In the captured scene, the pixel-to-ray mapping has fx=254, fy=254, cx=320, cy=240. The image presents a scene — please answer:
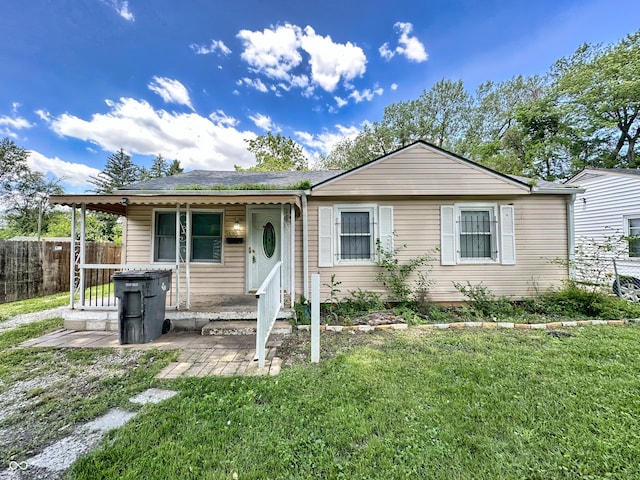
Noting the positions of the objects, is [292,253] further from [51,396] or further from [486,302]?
[486,302]

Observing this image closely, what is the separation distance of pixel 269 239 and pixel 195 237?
5.93 feet

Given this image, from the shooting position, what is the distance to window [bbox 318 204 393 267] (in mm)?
6027

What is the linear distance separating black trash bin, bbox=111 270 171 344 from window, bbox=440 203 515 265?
19.6ft

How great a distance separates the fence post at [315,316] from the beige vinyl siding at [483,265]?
2.70 metres

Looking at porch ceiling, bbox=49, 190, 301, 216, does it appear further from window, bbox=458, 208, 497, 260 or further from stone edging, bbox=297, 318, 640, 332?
window, bbox=458, 208, 497, 260

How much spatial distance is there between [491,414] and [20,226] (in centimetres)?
2835

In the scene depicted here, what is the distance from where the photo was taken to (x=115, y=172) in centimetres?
3034

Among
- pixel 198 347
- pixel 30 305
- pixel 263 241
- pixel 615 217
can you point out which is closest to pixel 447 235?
pixel 263 241


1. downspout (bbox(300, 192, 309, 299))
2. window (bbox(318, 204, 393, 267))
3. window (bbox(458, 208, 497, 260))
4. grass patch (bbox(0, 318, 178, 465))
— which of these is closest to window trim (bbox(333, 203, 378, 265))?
window (bbox(318, 204, 393, 267))

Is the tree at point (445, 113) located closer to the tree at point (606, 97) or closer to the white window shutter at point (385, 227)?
the tree at point (606, 97)

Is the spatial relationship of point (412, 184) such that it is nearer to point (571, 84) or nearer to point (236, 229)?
point (236, 229)

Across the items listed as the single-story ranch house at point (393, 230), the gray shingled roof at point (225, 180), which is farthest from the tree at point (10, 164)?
the single-story ranch house at point (393, 230)

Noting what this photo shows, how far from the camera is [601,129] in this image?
14773mm

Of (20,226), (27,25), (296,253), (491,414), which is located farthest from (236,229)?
(20,226)
